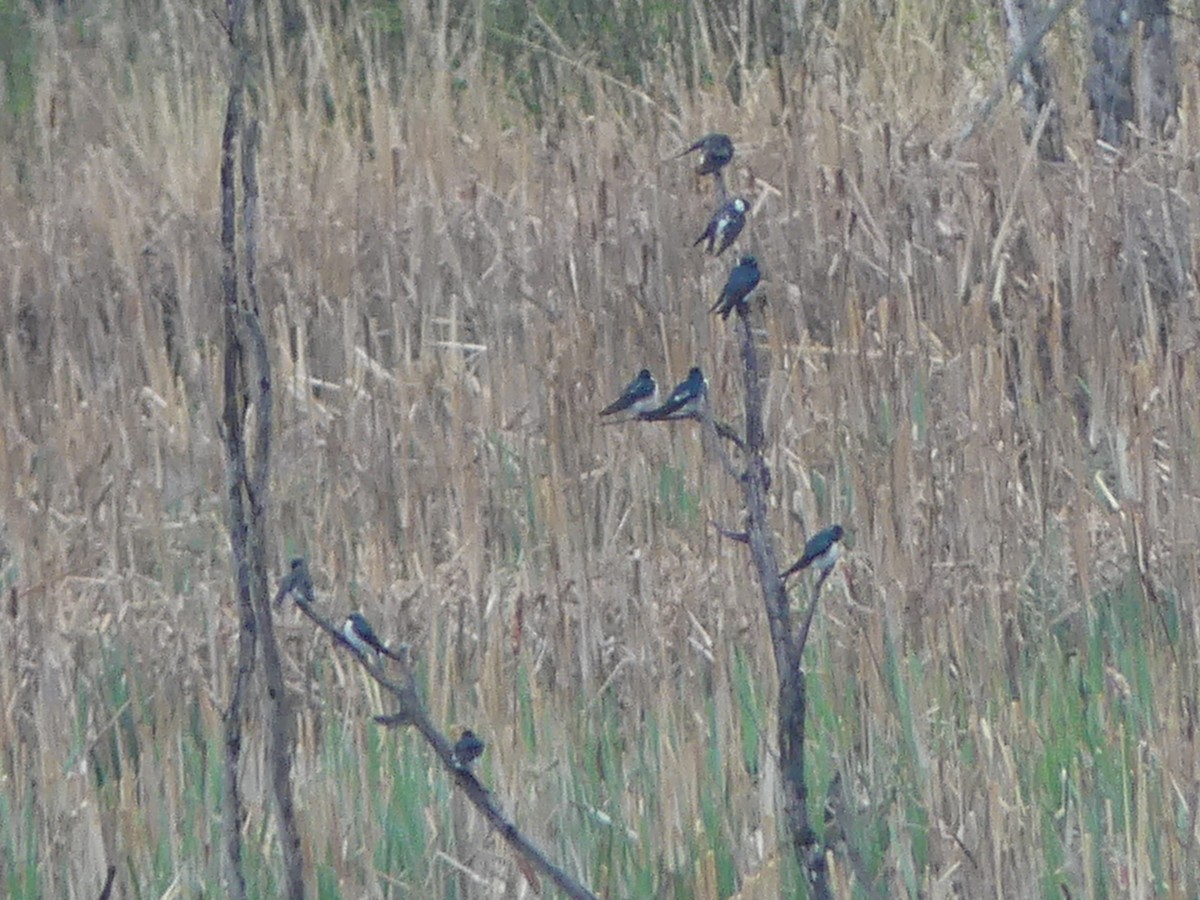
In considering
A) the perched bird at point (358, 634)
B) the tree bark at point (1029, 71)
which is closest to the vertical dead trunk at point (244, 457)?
the perched bird at point (358, 634)

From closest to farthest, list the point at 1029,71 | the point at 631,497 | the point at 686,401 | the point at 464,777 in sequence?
the point at 464,777
the point at 686,401
the point at 631,497
the point at 1029,71

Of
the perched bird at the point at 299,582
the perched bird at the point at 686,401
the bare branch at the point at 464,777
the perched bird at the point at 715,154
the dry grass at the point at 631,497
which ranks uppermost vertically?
the perched bird at the point at 715,154

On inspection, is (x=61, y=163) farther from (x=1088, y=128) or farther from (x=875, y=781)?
(x=875, y=781)

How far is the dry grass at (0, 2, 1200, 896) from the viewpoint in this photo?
2150 mm

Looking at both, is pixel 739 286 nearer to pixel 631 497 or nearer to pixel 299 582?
pixel 299 582

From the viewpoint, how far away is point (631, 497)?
319cm

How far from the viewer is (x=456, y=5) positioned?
855 cm

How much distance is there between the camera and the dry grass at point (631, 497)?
2150 millimetres

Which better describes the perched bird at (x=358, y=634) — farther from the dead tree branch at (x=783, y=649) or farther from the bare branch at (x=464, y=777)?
the dead tree branch at (x=783, y=649)

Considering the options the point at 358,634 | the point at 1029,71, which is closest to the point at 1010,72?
the point at 1029,71

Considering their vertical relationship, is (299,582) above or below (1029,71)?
below

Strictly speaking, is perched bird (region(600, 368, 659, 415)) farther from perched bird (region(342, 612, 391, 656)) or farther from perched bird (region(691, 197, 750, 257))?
perched bird (region(342, 612, 391, 656))

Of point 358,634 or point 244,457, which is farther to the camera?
point 244,457

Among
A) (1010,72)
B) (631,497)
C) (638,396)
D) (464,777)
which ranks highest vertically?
(1010,72)
